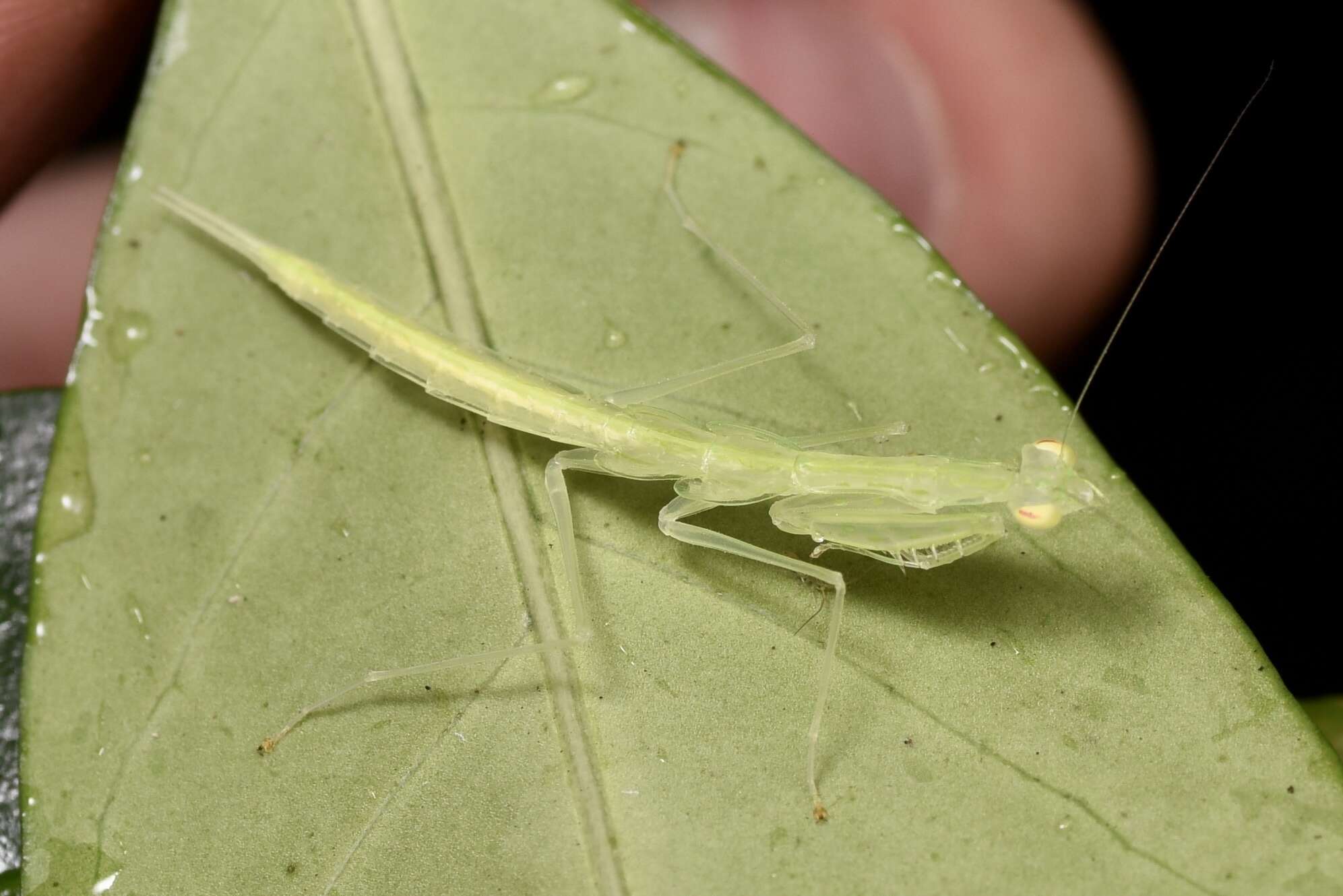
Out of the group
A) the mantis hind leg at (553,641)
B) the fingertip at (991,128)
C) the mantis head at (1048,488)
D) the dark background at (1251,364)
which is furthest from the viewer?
the fingertip at (991,128)

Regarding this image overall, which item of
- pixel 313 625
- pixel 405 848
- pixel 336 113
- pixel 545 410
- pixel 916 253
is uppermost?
pixel 336 113

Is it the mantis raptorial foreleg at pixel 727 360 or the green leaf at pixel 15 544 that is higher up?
the mantis raptorial foreleg at pixel 727 360

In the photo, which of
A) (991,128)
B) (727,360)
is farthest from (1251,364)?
(727,360)

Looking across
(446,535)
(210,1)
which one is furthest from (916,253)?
(210,1)

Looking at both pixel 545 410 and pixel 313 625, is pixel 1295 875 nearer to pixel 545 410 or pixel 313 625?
pixel 545 410

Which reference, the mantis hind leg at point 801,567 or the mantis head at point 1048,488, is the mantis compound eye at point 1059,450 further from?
the mantis hind leg at point 801,567

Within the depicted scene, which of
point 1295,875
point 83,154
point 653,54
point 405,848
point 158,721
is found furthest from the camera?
point 83,154

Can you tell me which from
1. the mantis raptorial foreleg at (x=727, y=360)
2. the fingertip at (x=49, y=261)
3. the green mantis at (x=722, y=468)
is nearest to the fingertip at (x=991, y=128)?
the mantis raptorial foreleg at (x=727, y=360)
